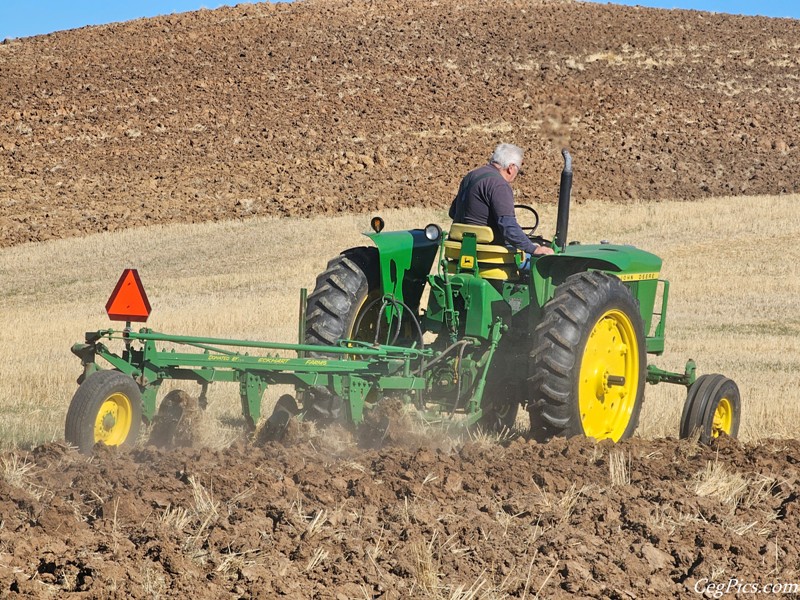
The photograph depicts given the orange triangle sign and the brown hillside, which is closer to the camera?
the orange triangle sign

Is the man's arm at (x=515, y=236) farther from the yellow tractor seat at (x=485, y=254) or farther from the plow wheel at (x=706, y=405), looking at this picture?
the plow wheel at (x=706, y=405)

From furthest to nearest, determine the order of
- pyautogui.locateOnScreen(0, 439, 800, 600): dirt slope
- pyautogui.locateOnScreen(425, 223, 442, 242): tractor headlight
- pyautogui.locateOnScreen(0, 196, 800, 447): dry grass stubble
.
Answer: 1. pyautogui.locateOnScreen(0, 196, 800, 447): dry grass stubble
2. pyautogui.locateOnScreen(425, 223, 442, 242): tractor headlight
3. pyautogui.locateOnScreen(0, 439, 800, 600): dirt slope

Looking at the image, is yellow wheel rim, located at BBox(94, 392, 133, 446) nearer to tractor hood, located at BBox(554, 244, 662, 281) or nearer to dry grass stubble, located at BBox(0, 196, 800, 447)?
dry grass stubble, located at BBox(0, 196, 800, 447)

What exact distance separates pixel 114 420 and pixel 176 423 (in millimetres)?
511

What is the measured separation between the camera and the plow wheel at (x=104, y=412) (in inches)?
237

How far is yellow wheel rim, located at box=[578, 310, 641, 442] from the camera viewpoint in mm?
6613

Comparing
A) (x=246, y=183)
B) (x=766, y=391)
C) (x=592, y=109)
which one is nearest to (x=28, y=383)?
(x=766, y=391)

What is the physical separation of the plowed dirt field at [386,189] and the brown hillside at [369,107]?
0.36 feet

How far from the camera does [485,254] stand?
6844 millimetres

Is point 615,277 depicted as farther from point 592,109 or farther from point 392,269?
point 592,109

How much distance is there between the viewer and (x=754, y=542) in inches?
189

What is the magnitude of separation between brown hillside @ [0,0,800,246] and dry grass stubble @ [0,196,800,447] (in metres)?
1.80

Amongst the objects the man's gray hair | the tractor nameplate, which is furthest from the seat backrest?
the tractor nameplate

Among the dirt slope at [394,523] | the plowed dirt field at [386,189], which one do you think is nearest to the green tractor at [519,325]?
the plowed dirt field at [386,189]
